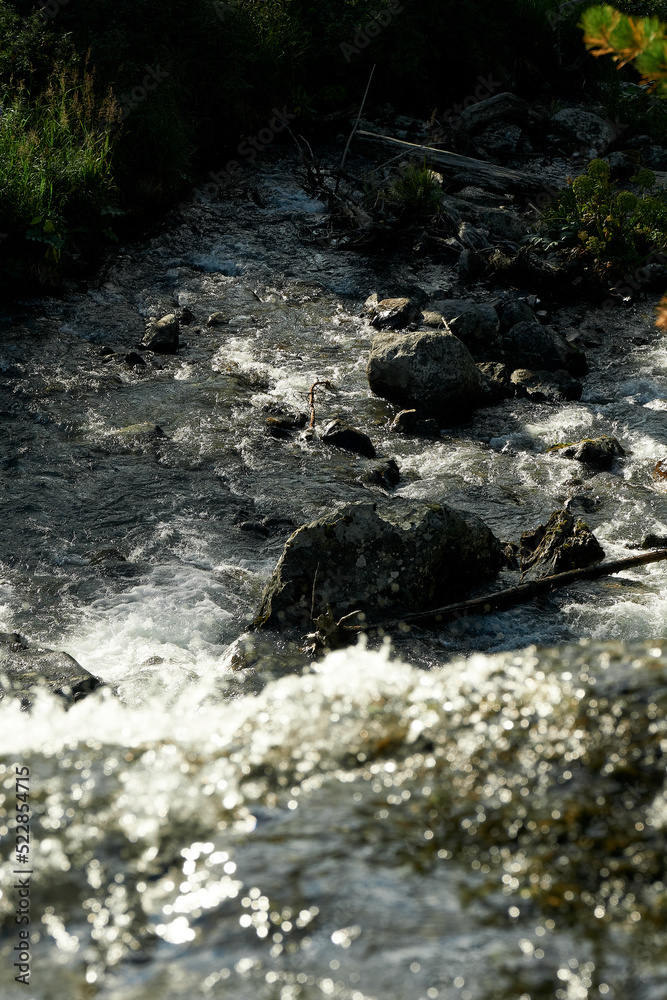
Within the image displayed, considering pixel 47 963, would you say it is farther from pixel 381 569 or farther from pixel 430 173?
pixel 430 173

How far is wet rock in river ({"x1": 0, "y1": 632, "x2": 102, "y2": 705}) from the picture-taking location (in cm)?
454

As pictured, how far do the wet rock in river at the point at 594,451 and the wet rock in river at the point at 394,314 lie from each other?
10.3 feet

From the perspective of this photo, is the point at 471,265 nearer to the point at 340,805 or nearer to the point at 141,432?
the point at 141,432

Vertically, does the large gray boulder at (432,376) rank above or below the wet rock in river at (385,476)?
above

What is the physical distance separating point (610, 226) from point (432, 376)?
419 centimetres

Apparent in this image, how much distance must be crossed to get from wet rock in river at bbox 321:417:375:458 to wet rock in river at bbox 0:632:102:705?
3.63 meters

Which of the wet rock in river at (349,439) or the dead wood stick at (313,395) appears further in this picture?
the dead wood stick at (313,395)

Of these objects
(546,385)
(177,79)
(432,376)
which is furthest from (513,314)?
(177,79)

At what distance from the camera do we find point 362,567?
17.3 feet

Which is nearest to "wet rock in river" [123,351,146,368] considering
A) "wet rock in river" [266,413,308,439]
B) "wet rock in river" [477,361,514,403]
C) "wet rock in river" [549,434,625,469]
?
"wet rock in river" [266,413,308,439]

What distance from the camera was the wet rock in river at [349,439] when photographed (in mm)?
7773

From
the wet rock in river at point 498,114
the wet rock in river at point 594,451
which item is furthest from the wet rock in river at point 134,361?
the wet rock in river at point 498,114

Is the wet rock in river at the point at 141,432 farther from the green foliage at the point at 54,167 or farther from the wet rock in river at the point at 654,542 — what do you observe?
the wet rock in river at the point at 654,542

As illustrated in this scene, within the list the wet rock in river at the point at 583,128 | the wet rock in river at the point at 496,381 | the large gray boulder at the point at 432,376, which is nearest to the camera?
the large gray boulder at the point at 432,376
